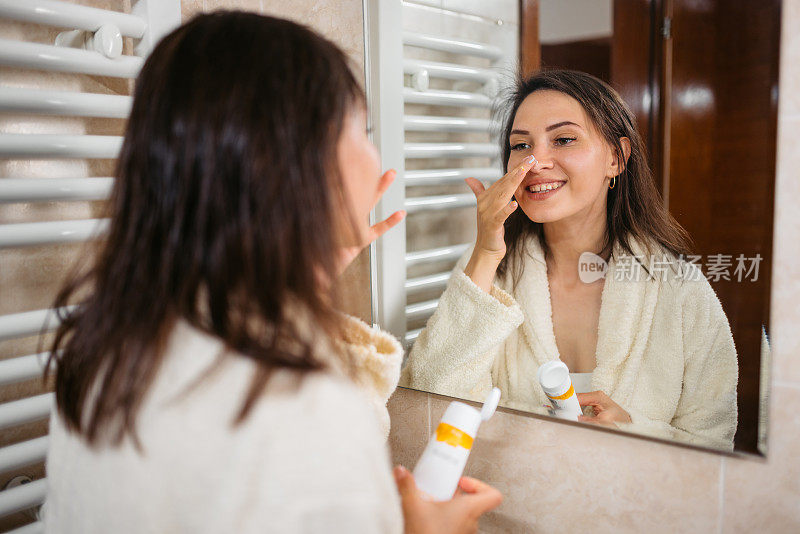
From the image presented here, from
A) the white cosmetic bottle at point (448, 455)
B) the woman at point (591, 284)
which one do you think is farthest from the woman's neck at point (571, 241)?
the white cosmetic bottle at point (448, 455)

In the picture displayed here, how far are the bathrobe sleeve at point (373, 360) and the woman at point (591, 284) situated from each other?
0.53 feet


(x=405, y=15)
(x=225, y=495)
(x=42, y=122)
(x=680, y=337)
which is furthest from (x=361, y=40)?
(x=225, y=495)

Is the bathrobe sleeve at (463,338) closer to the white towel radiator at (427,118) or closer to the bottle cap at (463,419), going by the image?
the white towel radiator at (427,118)

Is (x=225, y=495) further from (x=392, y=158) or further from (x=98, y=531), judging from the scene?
(x=392, y=158)

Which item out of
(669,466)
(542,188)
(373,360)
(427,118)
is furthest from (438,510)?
(427,118)

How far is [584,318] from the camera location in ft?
2.31

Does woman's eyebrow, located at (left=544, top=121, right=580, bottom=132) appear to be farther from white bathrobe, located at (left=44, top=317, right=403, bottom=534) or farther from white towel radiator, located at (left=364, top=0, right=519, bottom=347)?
white bathrobe, located at (left=44, top=317, right=403, bottom=534)

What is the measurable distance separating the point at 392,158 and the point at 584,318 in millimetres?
400

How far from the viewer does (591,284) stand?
700mm

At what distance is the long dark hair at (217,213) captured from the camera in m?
0.43

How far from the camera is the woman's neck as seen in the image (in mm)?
A: 688

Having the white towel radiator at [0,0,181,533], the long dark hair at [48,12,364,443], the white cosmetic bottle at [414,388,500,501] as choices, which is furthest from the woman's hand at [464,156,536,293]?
the white towel radiator at [0,0,181,533]

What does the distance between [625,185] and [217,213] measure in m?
0.45

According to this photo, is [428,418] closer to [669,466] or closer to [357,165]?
Result: [669,466]
